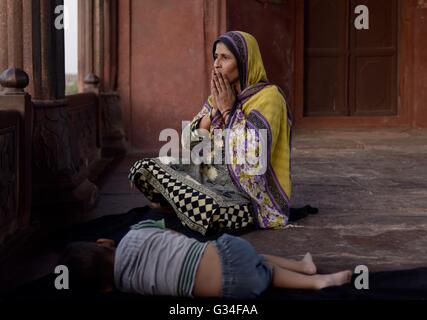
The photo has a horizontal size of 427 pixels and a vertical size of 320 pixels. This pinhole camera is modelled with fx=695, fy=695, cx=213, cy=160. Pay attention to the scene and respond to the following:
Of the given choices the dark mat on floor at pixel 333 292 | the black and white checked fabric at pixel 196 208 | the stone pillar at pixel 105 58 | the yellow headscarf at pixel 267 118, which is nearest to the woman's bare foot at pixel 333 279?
the dark mat on floor at pixel 333 292

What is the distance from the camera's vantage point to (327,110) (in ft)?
35.2

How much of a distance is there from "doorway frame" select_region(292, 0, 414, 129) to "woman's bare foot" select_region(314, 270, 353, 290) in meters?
7.68

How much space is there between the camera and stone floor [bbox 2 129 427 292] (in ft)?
11.9

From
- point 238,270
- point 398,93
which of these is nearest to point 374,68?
point 398,93

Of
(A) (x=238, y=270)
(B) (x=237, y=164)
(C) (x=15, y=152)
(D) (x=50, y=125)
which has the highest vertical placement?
(D) (x=50, y=125)

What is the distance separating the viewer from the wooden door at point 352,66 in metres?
10.6

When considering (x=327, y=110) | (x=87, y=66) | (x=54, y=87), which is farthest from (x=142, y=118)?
(x=54, y=87)

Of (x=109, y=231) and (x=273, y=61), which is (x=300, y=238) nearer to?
(x=109, y=231)

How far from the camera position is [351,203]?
4992 millimetres

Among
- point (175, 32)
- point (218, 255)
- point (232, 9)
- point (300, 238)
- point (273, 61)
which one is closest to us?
point (218, 255)

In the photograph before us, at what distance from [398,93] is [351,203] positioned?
6.16 meters

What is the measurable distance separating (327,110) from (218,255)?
823 cm

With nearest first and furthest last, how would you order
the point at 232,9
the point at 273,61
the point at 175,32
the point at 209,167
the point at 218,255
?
the point at 218,255, the point at 209,167, the point at 175,32, the point at 232,9, the point at 273,61

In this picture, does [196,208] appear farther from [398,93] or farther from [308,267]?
[398,93]
